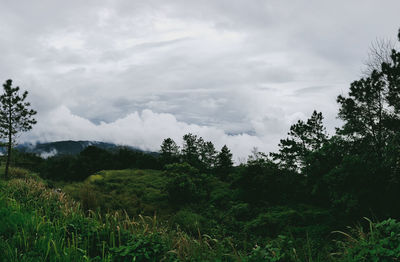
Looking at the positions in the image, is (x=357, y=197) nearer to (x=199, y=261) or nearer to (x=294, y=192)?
(x=294, y=192)

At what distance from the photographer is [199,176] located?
2702 centimetres

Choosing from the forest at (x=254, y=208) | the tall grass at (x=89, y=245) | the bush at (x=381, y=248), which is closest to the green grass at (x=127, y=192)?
the forest at (x=254, y=208)

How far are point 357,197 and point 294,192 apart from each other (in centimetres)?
781

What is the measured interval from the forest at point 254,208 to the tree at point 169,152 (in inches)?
536

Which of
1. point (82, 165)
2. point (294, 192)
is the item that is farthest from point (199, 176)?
point (82, 165)

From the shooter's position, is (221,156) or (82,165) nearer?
(82,165)

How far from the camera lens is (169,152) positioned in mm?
49125

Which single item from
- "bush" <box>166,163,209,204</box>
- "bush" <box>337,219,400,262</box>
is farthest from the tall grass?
"bush" <box>166,163,209,204</box>

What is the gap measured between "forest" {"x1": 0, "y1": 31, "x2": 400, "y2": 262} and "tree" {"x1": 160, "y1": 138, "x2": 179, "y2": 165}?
13.6m

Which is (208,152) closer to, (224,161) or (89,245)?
(224,161)

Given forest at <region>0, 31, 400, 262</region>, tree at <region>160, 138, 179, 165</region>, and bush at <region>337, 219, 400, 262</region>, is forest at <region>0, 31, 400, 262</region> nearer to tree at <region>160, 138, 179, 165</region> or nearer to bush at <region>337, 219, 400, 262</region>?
bush at <region>337, 219, 400, 262</region>

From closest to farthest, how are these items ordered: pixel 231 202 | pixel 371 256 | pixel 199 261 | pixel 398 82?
1. pixel 371 256
2. pixel 199 261
3. pixel 398 82
4. pixel 231 202

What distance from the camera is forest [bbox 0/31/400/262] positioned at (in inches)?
141

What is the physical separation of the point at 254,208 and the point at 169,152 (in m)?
30.9
